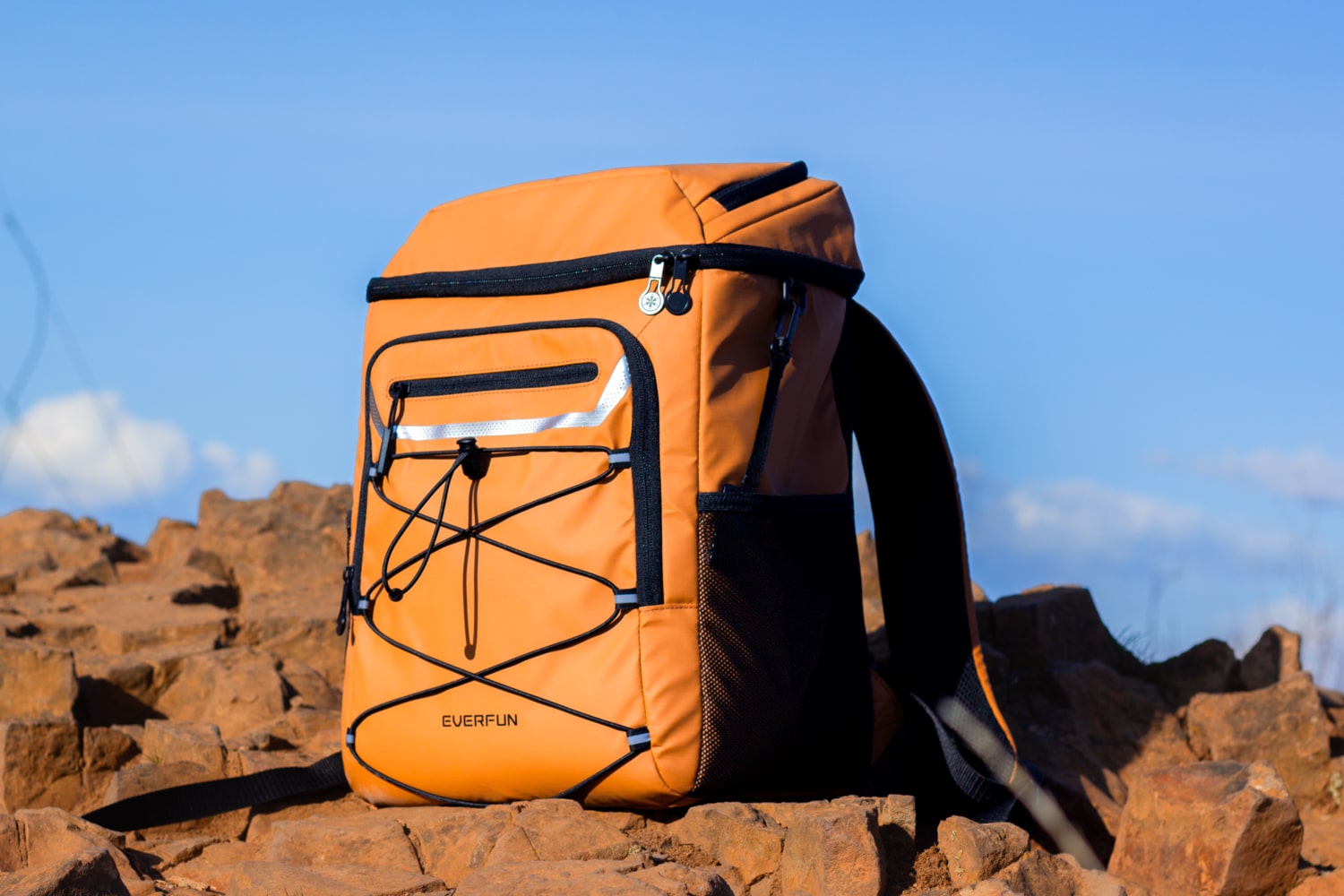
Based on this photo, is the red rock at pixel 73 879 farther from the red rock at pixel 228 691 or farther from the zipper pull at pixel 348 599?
the red rock at pixel 228 691

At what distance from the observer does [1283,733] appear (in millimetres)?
4242

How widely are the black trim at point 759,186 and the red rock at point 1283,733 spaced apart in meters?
2.31

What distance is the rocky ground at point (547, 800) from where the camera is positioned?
2770 mm

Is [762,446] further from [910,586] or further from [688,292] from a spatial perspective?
[910,586]

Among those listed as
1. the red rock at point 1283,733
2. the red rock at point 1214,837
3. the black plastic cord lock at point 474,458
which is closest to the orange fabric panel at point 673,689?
the black plastic cord lock at point 474,458

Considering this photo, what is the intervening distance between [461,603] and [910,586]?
141cm

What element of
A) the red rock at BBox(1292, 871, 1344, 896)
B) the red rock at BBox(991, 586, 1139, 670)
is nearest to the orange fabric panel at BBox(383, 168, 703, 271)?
the red rock at BBox(1292, 871, 1344, 896)

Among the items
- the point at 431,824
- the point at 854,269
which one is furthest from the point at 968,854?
the point at 854,269

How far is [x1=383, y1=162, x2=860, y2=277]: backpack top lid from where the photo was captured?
320 centimetres

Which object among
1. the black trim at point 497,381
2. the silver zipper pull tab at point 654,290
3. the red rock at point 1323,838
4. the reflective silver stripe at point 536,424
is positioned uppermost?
the silver zipper pull tab at point 654,290

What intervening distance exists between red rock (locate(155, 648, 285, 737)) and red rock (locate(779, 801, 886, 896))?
89.3 inches

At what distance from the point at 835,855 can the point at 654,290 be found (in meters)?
1.31

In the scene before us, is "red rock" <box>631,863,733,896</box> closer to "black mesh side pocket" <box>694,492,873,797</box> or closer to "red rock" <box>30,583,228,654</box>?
"black mesh side pocket" <box>694,492,873,797</box>

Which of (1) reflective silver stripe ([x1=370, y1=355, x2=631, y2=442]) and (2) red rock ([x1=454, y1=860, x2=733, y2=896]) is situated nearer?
(2) red rock ([x1=454, y1=860, x2=733, y2=896])
